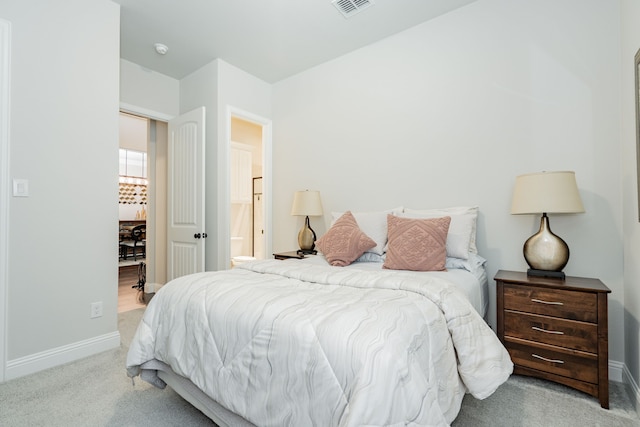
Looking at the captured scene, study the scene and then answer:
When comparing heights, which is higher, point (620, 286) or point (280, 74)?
point (280, 74)

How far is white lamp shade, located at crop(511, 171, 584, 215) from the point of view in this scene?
6.26ft

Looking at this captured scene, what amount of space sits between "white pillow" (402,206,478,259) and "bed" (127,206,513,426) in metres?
0.41

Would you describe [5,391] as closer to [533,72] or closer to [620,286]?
[620,286]

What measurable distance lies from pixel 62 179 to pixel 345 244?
85.8 inches

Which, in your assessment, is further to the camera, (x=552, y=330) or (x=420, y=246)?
(x=420, y=246)

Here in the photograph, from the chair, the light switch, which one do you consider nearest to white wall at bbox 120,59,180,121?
the light switch

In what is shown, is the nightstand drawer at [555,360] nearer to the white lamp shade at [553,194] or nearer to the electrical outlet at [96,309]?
the white lamp shade at [553,194]

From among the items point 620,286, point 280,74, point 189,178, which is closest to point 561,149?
point 620,286

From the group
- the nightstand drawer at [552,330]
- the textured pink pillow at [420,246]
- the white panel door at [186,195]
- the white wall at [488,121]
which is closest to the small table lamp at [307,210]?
the white wall at [488,121]

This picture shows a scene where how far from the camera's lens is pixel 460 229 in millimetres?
2305

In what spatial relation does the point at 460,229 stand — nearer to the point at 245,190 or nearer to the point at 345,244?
the point at 345,244

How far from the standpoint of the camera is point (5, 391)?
190cm

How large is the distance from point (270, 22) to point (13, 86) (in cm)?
198

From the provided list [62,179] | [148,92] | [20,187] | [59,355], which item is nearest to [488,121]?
[62,179]
